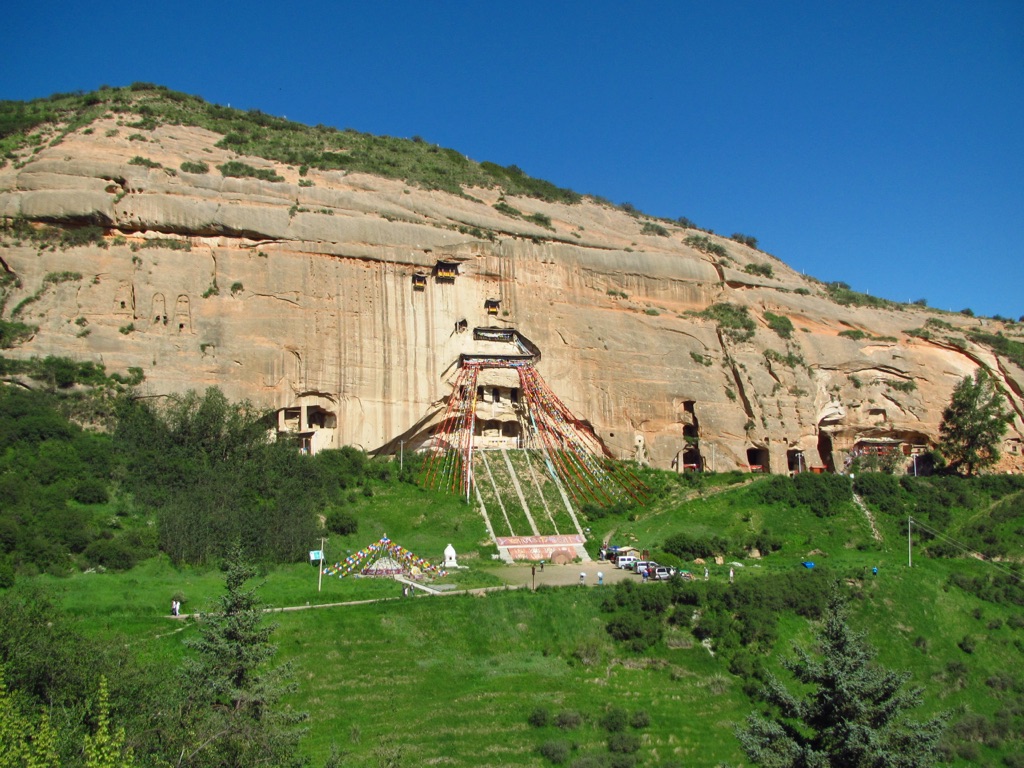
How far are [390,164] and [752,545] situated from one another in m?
30.7

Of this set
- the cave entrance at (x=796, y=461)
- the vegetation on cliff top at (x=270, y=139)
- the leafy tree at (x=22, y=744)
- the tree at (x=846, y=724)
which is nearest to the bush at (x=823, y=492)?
the cave entrance at (x=796, y=461)

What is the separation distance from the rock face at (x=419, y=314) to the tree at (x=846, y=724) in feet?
85.6

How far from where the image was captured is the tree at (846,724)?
14.8 meters

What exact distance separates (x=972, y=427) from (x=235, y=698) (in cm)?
4178

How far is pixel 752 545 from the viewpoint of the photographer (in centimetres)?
3603

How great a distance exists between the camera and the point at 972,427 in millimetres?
46125

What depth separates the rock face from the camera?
37.1 metres

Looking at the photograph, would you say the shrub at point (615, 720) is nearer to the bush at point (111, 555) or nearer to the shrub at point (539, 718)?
the shrub at point (539, 718)

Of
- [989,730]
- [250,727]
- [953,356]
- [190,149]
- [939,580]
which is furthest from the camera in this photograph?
[953,356]

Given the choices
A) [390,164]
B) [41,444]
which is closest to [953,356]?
[390,164]

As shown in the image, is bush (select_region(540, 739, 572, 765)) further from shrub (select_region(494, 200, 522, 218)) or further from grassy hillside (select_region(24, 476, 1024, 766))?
shrub (select_region(494, 200, 522, 218))

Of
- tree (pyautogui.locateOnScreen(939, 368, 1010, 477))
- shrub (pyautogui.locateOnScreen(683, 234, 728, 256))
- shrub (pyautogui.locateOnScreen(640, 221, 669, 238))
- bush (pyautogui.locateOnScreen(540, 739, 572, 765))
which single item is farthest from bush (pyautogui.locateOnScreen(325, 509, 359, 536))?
tree (pyautogui.locateOnScreen(939, 368, 1010, 477))

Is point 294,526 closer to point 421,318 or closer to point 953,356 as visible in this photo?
point 421,318

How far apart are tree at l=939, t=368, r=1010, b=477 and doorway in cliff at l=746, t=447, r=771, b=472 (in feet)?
34.4
